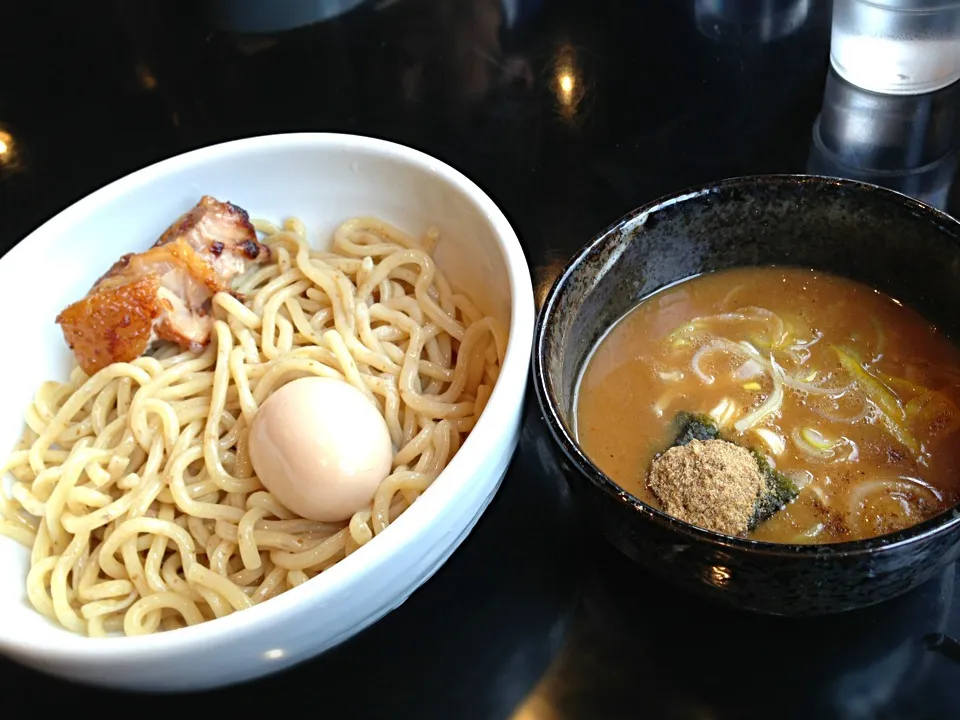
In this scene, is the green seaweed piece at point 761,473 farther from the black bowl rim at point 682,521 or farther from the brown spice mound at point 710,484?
the black bowl rim at point 682,521

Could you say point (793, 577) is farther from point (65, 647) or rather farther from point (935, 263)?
point (65, 647)

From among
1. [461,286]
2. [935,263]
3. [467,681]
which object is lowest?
[467,681]

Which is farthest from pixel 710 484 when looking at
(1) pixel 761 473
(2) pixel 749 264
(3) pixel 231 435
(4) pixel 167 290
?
(4) pixel 167 290

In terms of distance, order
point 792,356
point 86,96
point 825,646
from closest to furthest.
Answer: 1. point 825,646
2. point 792,356
3. point 86,96

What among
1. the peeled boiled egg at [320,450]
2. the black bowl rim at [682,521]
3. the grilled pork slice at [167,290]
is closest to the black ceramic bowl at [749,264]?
the black bowl rim at [682,521]

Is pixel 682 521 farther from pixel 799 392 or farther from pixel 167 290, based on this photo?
pixel 167 290

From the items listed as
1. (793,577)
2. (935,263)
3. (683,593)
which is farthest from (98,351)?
(935,263)
